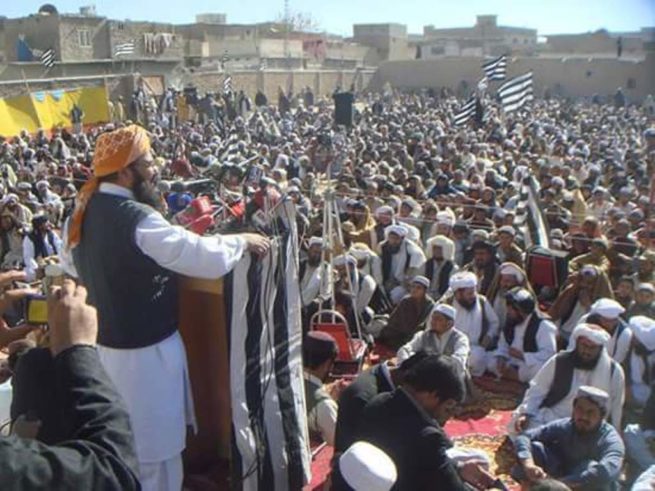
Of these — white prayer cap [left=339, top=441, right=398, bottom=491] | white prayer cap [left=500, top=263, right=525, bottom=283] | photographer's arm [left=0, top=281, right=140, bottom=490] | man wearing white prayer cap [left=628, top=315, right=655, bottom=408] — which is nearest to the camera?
photographer's arm [left=0, top=281, right=140, bottom=490]

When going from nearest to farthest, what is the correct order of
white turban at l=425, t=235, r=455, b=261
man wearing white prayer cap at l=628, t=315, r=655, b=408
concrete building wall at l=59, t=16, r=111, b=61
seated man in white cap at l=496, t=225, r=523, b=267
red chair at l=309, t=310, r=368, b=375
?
man wearing white prayer cap at l=628, t=315, r=655, b=408 < red chair at l=309, t=310, r=368, b=375 < seated man in white cap at l=496, t=225, r=523, b=267 < white turban at l=425, t=235, r=455, b=261 < concrete building wall at l=59, t=16, r=111, b=61

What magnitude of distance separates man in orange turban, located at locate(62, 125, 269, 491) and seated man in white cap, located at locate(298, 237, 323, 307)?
327cm

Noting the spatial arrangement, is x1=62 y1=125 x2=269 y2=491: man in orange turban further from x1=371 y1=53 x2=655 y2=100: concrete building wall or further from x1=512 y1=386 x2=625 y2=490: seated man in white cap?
x1=371 y1=53 x2=655 y2=100: concrete building wall

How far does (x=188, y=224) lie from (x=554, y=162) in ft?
35.2

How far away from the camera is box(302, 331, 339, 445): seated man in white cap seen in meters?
3.81

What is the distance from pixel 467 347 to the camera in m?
5.03

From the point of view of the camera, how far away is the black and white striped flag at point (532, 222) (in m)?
7.40

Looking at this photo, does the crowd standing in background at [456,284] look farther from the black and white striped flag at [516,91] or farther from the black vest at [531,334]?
the black and white striped flag at [516,91]

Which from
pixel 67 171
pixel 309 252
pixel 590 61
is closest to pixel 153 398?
pixel 309 252

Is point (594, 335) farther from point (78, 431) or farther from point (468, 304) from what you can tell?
point (78, 431)

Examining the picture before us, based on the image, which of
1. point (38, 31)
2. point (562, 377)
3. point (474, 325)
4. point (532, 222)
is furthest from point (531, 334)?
point (38, 31)

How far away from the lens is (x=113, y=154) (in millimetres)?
2660

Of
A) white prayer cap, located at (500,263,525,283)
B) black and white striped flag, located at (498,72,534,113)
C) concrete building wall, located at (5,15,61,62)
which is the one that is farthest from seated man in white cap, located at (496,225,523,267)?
concrete building wall, located at (5,15,61,62)

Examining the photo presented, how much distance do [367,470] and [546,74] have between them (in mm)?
37472
